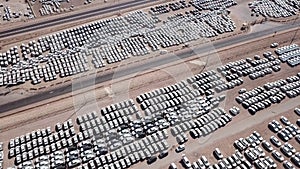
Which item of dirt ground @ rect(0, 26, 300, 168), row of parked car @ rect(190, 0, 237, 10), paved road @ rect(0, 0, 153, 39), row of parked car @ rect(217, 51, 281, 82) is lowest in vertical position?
dirt ground @ rect(0, 26, 300, 168)

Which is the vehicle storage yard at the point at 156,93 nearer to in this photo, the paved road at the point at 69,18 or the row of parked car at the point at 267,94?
the row of parked car at the point at 267,94

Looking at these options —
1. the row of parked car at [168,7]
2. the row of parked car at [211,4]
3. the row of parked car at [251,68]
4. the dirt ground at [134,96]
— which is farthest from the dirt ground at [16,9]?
the row of parked car at [251,68]

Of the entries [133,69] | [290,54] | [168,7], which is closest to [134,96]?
[133,69]

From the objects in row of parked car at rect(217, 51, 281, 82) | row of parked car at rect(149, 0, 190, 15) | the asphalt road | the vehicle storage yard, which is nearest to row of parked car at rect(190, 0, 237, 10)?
row of parked car at rect(149, 0, 190, 15)

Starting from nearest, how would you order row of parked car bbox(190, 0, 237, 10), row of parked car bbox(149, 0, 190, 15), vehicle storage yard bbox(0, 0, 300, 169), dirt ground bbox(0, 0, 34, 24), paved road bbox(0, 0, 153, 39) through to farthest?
vehicle storage yard bbox(0, 0, 300, 169) → paved road bbox(0, 0, 153, 39) → dirt ground bbox(0, 0, 34, 24) → row of parked car bbox(149, 0, 190, 15) → row of parked car bbox(190, 0, 237, 10)

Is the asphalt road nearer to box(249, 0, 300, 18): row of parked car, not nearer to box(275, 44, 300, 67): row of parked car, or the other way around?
box(249, 0, 300, 18): row of parked car
